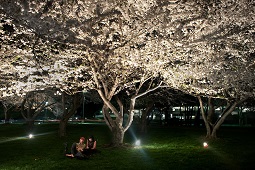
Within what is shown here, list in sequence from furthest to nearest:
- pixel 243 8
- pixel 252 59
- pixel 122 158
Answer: pixel 252 59
pixel 122 158
pixel 243 8

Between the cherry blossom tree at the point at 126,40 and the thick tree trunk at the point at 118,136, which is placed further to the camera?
the thick tree trunk at the point at 118,136

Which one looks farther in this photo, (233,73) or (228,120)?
→ (228,120)

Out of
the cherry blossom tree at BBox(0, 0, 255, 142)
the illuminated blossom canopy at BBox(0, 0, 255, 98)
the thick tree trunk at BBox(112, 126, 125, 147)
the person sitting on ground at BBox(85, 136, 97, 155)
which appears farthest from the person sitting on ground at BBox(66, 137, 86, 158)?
the illuminated blossom canopy at BBox(0, 0, 255, 98)

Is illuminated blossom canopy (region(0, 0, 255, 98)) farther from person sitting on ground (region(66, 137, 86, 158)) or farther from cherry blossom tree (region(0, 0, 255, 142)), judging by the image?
person sitting on ground (region(66, 137, 86, 158))

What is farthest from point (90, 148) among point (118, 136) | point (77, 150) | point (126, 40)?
point (126, 40)

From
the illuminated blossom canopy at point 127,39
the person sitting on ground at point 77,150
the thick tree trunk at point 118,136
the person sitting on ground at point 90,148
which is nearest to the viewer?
the illuminated blossom canopy at point 127,39

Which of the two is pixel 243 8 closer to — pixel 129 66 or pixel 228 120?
pixel 129 66

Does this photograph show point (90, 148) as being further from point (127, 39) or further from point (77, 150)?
point (127, 39)

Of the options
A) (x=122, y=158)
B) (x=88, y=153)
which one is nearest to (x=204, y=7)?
(x=122, y=158)

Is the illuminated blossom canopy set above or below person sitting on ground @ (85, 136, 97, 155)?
above

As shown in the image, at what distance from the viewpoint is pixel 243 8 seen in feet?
40.7

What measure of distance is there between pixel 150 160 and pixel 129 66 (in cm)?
546

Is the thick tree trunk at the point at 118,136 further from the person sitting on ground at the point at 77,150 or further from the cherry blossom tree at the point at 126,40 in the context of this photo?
the person sitting on ground at the point at 77,150

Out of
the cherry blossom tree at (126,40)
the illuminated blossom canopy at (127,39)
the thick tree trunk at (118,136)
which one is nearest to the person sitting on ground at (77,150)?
the thick tree trunk at (118,136)
